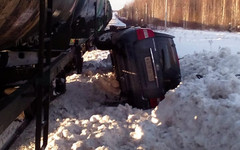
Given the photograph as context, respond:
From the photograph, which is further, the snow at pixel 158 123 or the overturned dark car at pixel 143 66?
the overturned dark car at pixel 143 66

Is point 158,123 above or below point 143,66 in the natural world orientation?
below

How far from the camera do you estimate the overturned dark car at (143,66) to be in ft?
19.4

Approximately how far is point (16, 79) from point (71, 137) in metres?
0.96

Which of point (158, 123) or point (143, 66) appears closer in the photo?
point (158, 123)

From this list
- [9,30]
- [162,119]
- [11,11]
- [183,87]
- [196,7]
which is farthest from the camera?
[196,7]

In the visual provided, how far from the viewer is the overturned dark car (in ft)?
19.4

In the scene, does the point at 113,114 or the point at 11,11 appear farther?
the point at 113,114

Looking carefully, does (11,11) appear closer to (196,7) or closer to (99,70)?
(99,70)

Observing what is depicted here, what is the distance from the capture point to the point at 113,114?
5.38 meters

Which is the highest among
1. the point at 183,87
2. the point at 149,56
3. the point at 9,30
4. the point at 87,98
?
the point at 9,30

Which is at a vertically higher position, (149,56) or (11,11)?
(11,11)

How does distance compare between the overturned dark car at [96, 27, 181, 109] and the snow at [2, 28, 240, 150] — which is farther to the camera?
the overturned dark car at [96, 27, 181, 109]

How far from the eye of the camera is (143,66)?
593cm

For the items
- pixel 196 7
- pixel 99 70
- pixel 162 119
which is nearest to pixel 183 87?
pixel 162 119
